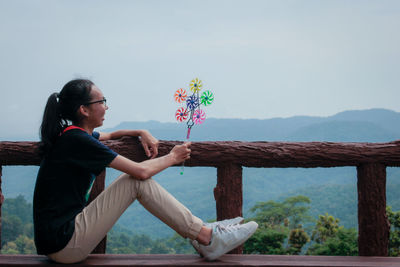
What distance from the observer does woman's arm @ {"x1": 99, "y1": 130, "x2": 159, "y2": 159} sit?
266 cm

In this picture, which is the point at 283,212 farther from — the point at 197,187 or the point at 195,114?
the point at 197,187

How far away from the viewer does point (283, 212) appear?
37.1 feet

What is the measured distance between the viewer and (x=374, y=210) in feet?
9.65

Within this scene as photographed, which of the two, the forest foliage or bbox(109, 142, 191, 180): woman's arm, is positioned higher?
bbox(109, 142, 191, 180): woman's arm

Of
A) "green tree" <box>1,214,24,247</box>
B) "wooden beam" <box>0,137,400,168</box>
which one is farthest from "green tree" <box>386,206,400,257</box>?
"green tree" <box>1,214,24,247</box>

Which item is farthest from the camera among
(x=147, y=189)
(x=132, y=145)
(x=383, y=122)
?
(x=383, y=122)

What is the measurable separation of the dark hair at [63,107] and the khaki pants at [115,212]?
1.39 ft

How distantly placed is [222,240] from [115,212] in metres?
0.57

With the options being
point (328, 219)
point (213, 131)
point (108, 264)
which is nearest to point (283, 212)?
point (328, 219)

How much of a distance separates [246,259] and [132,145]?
99cm

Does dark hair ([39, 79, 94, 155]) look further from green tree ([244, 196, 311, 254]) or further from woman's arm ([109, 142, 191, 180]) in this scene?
green tree ([244, 196, 311, 254])

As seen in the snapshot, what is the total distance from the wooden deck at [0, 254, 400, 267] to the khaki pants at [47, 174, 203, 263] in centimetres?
12

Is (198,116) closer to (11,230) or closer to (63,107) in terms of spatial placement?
(63,107)

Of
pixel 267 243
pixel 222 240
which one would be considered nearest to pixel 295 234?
pixel 267 243
